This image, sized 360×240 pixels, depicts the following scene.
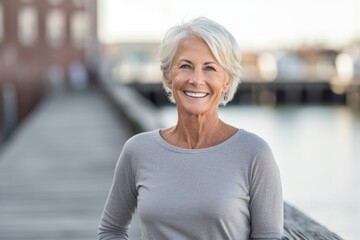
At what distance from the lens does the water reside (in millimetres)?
21688

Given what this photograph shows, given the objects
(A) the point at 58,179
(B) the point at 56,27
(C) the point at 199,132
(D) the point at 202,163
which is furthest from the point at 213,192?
(B) the point at 56,27

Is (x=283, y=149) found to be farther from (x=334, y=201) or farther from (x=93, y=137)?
(x=93, y=137)

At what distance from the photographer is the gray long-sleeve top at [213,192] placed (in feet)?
8.25

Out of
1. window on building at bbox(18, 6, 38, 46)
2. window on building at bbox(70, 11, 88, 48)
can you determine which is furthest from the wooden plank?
window on building at bbox(70, 11, 88, 48)

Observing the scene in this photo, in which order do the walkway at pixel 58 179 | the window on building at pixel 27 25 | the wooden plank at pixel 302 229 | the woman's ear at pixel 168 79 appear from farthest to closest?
the window on building at pixel 27 25 < the walkway at pixel 58 179 < the wooden plank at pixel 302 229 < the woman's ear at pixel 168 79

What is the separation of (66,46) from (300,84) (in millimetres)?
28052

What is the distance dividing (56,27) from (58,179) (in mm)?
45154

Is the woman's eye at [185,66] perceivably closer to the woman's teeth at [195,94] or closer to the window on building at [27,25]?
the woman's teeth at [195,94]

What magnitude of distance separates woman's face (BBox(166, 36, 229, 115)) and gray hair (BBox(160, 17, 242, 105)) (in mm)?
16

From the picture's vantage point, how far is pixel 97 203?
1039cm

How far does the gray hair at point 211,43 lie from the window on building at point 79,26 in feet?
183

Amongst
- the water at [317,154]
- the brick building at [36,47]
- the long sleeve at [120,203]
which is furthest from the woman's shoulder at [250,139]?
the brick building at [36,47]

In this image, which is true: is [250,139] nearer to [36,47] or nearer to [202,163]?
[202,163]

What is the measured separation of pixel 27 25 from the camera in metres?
55.2
